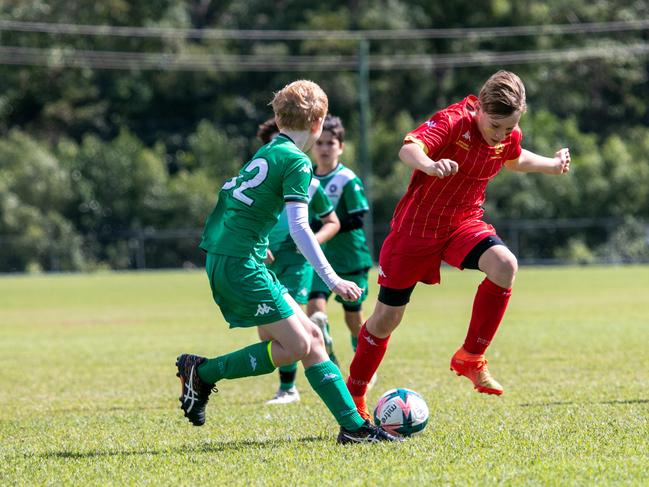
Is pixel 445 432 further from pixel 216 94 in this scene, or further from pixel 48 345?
A: pixel 216 94

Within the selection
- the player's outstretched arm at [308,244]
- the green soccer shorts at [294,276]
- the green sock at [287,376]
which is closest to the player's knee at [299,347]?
the player's outstretched arm at [308,244]

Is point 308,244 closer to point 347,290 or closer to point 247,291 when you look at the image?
point 347,290

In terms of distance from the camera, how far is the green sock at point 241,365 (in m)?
5.43

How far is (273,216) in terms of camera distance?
545 cm

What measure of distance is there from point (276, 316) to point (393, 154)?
118 feet

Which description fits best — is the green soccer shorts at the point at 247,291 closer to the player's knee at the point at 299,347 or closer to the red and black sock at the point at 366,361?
the player's knee at the point at 299,347

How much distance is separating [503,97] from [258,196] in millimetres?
1460

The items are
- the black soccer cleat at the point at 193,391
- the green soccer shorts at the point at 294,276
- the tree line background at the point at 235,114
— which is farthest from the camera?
the tree line background at the point at 235,114

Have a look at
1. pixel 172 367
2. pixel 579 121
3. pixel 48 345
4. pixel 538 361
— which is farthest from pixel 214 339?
pixel 579 121

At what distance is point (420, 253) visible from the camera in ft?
20.1

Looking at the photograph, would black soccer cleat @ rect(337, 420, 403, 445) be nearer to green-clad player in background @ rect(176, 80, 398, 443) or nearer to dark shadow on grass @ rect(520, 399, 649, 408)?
green-clad player in background @ rect(176, 80, 398, 443)

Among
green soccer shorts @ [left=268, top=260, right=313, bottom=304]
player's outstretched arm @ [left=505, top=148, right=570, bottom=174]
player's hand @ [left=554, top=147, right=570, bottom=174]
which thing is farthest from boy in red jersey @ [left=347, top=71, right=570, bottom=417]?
green soccer shorts @ [left=268, top=260, right=313, bottom=304]

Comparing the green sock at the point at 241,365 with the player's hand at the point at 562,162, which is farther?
the player's hand at the point at 562,162

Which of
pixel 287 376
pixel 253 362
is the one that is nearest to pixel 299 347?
pixel 253 362
